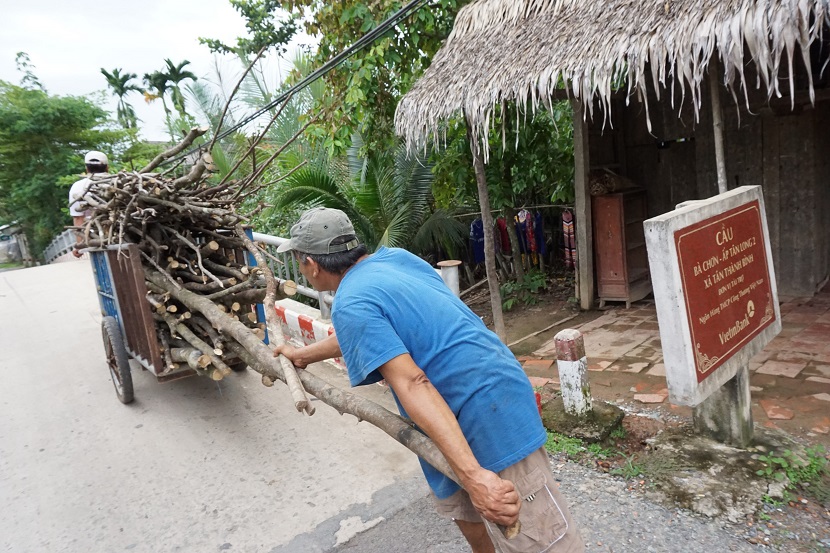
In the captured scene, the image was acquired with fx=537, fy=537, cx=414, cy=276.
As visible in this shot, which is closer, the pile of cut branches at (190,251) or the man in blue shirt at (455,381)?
the man in blue shirt at (455,381)

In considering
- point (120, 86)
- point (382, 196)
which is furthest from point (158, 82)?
point (382, 196)

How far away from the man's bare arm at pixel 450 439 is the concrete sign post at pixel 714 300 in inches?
52.2

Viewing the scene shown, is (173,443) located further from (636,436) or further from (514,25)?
(514,25)

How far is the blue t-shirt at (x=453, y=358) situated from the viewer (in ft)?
5.44

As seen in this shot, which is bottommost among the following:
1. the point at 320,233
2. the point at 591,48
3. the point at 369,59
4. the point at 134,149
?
the point at 320,233

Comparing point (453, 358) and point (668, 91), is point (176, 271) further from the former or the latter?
point (668, 91)

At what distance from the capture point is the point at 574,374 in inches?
130

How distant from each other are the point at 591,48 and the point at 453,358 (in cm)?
324

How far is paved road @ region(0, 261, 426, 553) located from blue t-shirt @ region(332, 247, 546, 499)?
1358mm

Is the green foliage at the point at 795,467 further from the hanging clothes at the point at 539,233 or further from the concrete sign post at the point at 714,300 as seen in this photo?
the hanging clothes at the point at 539,233

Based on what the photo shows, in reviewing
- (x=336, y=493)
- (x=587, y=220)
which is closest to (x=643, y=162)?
(x=587, y=220)

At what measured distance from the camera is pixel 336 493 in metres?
3.05

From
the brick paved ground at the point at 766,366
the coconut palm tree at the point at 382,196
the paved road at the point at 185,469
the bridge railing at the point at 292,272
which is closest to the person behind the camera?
the paved road at the point at 185,469

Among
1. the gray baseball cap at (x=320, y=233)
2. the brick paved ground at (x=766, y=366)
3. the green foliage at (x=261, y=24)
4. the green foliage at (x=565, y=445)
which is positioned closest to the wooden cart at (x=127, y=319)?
the gray baseball cap at (x=320, y=233)
